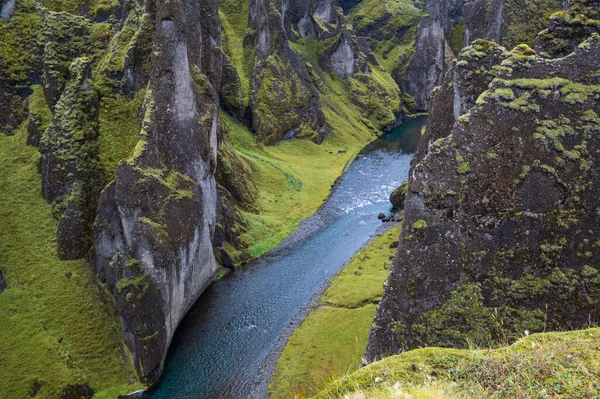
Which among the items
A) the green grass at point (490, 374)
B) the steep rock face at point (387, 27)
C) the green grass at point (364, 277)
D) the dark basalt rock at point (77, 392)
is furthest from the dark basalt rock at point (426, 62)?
the green grass at point (490, 374)

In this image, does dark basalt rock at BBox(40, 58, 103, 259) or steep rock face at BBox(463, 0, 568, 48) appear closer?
dark basalt rock at BBox(40, 58, 103, 259)

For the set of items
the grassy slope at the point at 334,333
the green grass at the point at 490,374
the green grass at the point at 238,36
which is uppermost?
the green grass at the point at 238,36

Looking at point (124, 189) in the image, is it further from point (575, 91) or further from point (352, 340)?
point (575, 91)

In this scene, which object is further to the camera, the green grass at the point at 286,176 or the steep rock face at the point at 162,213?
the green grass at the point at 286,176

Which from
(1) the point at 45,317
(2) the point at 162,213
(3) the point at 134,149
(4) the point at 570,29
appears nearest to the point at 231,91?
(3) the point at 134,149

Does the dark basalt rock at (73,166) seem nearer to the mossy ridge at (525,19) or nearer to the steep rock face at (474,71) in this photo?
the steep rock face at (474,71)

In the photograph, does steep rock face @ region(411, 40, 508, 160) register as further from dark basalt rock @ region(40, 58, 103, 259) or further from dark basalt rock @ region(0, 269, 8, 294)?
dark basalt rock @ region(0, 269, 8, 294)

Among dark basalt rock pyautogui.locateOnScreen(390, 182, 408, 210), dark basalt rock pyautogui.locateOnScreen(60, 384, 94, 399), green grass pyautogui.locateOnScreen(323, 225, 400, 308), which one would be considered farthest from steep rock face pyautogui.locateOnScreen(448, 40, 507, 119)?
dark basalt rock pyautogui.locateOnScreen(390, 182, 408, 210)
